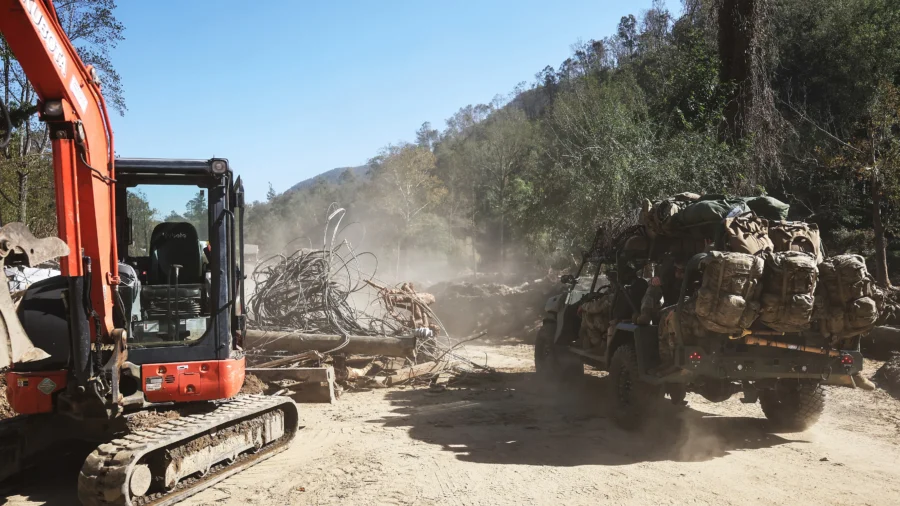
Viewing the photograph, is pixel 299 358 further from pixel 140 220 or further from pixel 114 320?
pixel 114 320

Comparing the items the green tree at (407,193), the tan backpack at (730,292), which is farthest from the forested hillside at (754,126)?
the green tree at (407,193)

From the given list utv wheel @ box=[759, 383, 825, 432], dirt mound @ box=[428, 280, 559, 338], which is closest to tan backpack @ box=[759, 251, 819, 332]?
utv wheel @ box=[759, 383, 825, 432]

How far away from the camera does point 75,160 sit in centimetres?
477

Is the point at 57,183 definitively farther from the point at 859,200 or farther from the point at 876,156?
the point at 859,200

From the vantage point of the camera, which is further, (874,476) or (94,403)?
(874,476)

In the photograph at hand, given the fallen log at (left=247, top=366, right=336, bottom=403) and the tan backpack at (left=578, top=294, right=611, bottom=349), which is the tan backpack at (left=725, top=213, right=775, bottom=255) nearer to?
the tan backpack at (left=578, top=294, right=611, bottom=349)

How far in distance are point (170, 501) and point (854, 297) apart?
238 inches

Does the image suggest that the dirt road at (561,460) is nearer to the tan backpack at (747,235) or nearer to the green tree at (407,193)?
the tan backpack at (747,235)

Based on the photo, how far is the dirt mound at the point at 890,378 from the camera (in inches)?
354

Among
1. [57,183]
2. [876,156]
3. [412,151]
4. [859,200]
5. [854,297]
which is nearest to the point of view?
[57,183]

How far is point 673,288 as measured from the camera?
7.55m

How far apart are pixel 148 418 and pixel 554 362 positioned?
20.2ft

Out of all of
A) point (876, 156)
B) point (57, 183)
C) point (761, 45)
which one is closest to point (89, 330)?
point (57, 183)

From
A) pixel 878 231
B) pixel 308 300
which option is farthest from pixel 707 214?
pixel 878 231
